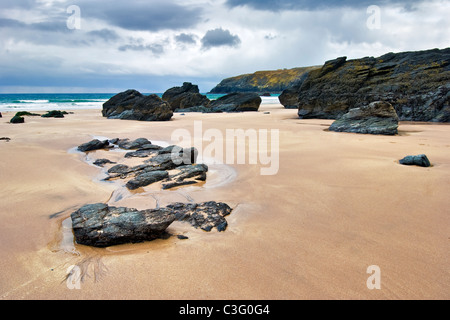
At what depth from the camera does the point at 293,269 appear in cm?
220

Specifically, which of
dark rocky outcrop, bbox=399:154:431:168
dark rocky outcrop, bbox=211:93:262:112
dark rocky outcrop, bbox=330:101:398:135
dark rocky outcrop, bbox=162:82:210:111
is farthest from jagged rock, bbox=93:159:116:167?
dark rocky outcrop, bbox=162:82:210:111

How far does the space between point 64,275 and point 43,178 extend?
3.11m

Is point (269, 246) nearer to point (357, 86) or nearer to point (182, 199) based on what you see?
point (182, 199)

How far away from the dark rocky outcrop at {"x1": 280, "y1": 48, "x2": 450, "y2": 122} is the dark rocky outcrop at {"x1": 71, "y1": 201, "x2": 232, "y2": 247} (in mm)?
12549

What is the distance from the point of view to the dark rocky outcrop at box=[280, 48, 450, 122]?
38.7 feet

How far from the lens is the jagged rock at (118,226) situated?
8.45 ft

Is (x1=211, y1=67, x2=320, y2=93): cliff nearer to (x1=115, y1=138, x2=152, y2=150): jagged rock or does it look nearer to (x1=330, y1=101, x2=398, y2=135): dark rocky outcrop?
(x1=330, y1=101, x2=398, y2=135): dark rocky outcrop

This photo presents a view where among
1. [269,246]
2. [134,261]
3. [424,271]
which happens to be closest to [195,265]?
[134,261]

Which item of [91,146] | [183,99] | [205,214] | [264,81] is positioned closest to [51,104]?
[183,99]

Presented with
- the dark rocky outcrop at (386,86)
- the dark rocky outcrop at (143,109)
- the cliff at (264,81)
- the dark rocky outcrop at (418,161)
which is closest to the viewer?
the dark rocky outcrop at (418,161)

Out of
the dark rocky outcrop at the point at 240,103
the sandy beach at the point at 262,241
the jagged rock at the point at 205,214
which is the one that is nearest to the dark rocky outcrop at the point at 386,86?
the sandy beach at the point at 262,241

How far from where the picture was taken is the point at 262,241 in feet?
8.70

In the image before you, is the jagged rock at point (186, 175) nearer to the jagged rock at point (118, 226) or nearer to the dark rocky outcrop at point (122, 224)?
the dark rocky outcrop at point (122, 224)

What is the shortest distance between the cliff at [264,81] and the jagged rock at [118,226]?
110146mm
